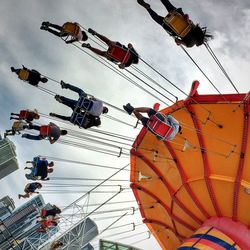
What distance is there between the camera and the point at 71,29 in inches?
465

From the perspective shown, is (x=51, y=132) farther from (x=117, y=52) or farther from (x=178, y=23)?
(x=178, y=23)

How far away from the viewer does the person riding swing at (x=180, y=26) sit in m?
10.5

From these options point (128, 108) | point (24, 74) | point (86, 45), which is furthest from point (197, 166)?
point (24, 74)

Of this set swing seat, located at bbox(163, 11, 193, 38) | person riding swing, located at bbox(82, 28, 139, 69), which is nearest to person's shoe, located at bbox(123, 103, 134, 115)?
person riding swing, located at bbox(82, 28, 139, 69)

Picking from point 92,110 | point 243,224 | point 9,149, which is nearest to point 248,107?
point 243,224

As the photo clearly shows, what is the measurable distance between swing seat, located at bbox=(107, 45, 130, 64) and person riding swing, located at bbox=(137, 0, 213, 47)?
1570 mm

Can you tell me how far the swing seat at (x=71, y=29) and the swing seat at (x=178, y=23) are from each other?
325 cm

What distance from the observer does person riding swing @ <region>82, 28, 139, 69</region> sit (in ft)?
38.4

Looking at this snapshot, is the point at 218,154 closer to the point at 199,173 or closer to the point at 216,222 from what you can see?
the point at 199,173

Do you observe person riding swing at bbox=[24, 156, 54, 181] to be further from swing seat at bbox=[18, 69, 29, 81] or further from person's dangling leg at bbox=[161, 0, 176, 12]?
person's dangling leg at bbox=[161, 0, 176, 12]

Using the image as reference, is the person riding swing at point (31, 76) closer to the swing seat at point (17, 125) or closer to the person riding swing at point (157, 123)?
the swing seat at point (17, 125)

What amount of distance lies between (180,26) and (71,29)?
13.0 feet

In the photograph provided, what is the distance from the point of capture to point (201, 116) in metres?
13.1

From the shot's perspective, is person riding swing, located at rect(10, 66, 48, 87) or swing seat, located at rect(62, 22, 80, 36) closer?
swing seat, located at rect(62, 22, 80, 36)
